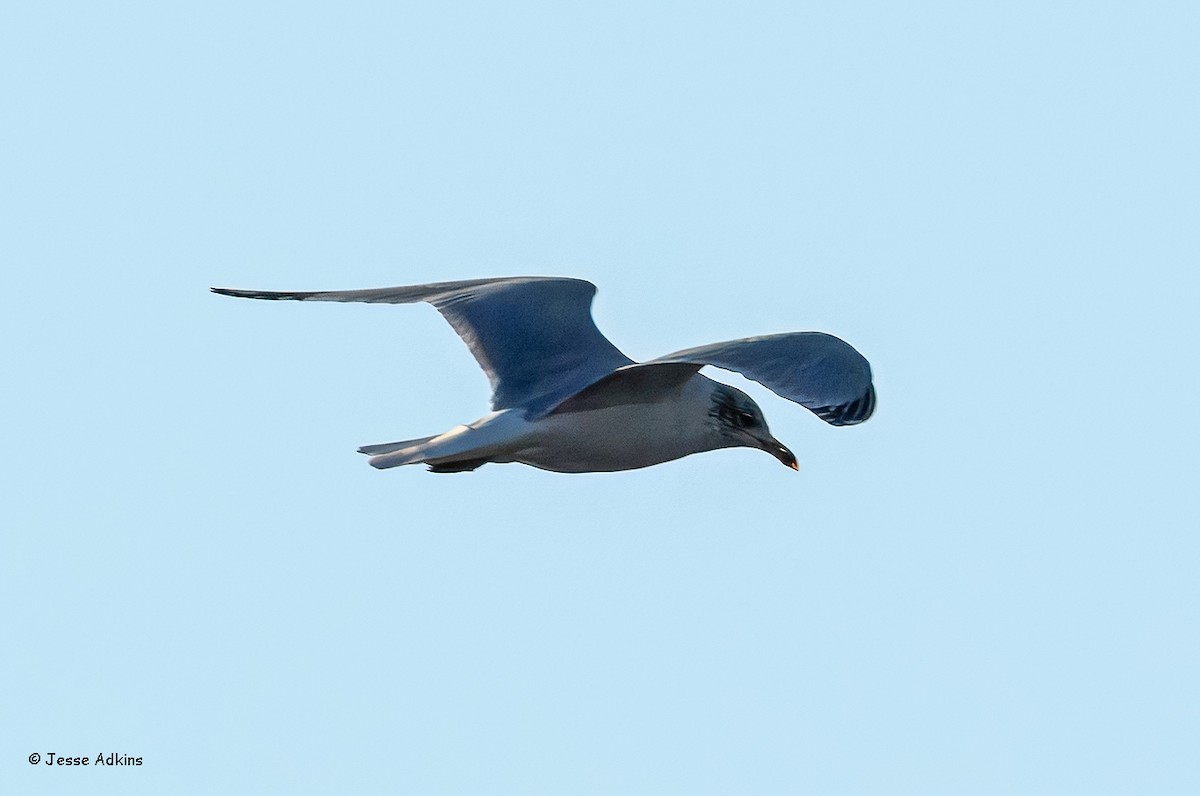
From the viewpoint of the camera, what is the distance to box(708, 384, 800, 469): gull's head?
11.7 meters

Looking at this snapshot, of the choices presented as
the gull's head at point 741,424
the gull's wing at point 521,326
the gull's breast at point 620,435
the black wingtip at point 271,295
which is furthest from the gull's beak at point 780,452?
the black wingtip at point 271,295

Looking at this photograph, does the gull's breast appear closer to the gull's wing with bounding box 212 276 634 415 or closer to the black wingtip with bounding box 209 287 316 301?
the gull's wing with bounding box 212 276 634 415

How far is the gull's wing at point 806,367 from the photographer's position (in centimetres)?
999

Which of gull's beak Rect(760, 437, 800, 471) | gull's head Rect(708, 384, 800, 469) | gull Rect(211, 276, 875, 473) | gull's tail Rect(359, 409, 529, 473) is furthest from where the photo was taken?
gull's beak Rect(760, 437, 800, 471)

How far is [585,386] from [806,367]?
4.71 ft

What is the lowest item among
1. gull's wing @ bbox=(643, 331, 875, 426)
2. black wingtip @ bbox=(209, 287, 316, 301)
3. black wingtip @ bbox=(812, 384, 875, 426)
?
black wingtip @ bbox=(812, 384, 875, 426)

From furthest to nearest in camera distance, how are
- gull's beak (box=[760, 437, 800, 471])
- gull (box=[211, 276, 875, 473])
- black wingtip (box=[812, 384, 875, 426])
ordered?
gull's beak (box=[760, 437, 800, 471]) < gull (box=[211, 276, 875, 473]) < black wingtip (box=[812, 384, 875, 426])

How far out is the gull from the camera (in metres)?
10.2

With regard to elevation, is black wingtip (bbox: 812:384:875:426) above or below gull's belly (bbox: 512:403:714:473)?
above

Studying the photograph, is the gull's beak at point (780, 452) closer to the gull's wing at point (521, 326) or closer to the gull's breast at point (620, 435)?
the gull's breast at point (620, 435)

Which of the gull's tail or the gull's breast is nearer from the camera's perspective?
the gull's tail

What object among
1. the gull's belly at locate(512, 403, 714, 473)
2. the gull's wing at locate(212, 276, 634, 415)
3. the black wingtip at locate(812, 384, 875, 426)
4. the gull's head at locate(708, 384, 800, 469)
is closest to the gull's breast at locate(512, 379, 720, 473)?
the gull's belly at locate(512, 403, 714, 473)

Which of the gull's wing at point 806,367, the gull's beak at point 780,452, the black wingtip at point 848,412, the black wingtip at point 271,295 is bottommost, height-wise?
the gull's beak at point 780,452

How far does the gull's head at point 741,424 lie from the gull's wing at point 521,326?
563 mm
